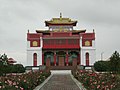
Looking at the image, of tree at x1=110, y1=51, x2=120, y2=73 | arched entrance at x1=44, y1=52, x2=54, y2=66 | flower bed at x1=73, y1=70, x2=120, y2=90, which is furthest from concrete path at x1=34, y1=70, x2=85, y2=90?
arched entrance at x1=44, y1=52, x2=54, y2=66

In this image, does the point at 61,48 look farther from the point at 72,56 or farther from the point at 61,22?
the point at 61,22

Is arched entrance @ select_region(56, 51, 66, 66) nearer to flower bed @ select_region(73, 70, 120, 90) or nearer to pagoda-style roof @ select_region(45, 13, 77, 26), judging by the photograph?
pagoda-style roof @ select_region(45, 13, 77, 26)

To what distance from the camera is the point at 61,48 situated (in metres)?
58.0

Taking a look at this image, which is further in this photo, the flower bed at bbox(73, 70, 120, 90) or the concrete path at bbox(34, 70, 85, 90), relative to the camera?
the concrete path at bbox(34, 70, 85, 90)

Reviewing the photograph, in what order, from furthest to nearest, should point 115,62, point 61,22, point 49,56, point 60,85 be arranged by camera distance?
point 61,22 < point 49,56 < point 115,62 < point 60,85

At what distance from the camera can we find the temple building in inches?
2291

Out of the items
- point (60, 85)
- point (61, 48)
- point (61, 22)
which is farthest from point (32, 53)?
point (60, 85)

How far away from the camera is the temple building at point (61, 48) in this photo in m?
58.2

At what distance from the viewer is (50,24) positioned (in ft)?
208

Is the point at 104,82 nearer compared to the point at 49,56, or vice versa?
the point at 104,82

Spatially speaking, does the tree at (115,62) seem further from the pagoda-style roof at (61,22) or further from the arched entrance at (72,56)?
the pagoda-style roof at (61,22)

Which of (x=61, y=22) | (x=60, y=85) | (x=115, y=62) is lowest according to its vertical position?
(x=60, y=85)

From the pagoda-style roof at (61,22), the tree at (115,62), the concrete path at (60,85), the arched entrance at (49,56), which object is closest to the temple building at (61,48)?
the arched entrance at (49,56)

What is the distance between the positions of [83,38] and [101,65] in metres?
12.5
